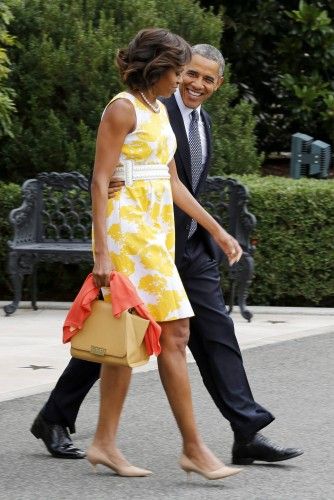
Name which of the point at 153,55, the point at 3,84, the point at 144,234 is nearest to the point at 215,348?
the point at 144,234

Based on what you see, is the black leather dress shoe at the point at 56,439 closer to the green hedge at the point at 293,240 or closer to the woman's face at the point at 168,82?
the woman's face at the point at 168,82

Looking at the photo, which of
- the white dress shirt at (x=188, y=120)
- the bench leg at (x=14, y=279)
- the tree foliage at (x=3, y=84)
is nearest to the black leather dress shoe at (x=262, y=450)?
the white dress shirt at (x=188, y=120)

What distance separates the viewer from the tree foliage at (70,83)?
12742 millimetres

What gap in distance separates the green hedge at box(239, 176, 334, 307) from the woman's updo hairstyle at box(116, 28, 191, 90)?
6053 mm

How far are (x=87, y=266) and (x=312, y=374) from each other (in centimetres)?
361

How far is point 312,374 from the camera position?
8.80 m

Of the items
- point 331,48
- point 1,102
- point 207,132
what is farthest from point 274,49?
point 207,132

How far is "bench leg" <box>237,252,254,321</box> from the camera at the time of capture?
10820 millimetres

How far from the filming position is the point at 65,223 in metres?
11.8

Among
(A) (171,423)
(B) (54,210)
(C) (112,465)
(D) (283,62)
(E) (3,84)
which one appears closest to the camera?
(C) (112,465)

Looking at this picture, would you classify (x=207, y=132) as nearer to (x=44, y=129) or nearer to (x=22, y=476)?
(x=22, y=476)

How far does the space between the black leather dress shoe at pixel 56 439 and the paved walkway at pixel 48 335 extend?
53.2 inches

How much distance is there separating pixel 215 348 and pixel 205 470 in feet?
1.98

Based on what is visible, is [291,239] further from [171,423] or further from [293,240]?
[171,423]
